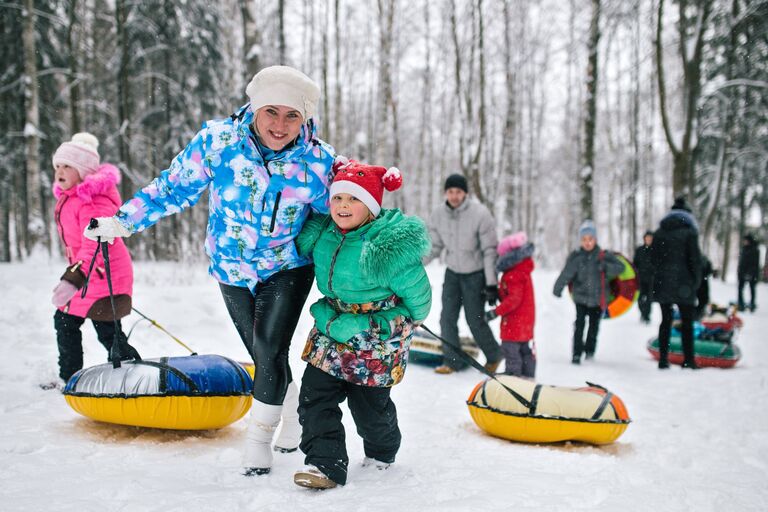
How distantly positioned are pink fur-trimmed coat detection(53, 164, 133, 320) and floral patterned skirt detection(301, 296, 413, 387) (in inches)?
77.6

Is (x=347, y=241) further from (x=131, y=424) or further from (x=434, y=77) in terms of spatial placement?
(x=434, y=77)

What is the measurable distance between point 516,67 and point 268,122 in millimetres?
18471

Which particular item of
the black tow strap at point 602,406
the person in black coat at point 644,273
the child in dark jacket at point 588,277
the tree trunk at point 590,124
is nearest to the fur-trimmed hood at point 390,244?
the black tow strap at point 602,406

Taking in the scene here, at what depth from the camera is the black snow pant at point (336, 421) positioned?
100 inches

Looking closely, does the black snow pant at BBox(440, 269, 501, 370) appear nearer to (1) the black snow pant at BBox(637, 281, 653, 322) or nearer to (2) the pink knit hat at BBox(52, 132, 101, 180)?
(2) the pink knit hat at BBox(52, 132, 101, 180)

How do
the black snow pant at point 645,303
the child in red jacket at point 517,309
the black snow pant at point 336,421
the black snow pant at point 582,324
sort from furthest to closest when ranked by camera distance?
the black snow pant at point 645,303 → the black snow pant at point 582,324 → the child in red jacket at point 517,309 → the black snow pant at point 336,421

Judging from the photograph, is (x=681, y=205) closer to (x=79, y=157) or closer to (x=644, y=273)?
(x=644, y=273)

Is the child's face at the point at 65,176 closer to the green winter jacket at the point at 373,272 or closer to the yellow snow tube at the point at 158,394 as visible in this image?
the yellow snow tube at the point at 158,394

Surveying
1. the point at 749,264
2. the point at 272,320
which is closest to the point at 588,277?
the point at 272,320

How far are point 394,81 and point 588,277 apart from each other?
19.0 m

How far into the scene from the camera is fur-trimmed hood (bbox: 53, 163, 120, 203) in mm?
3807

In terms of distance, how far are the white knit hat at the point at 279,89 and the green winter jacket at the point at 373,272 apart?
66 cm

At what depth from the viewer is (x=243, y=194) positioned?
269cm

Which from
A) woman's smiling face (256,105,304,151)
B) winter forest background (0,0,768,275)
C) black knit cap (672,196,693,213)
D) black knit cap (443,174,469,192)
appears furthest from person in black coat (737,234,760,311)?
woman's smiling face (256,105,304,151)
